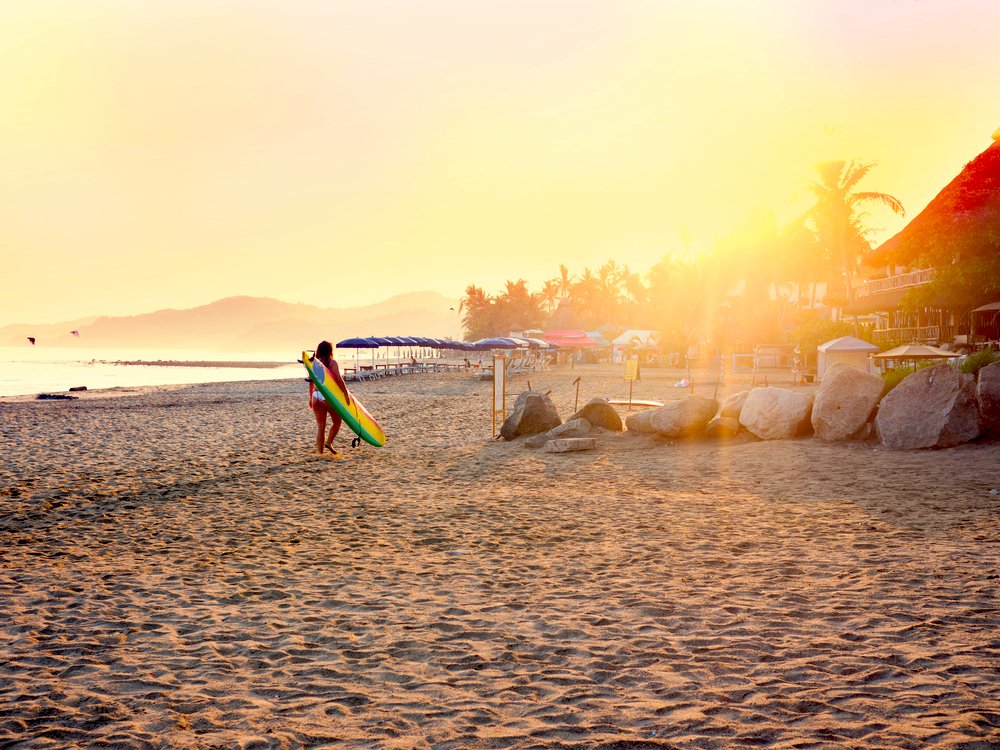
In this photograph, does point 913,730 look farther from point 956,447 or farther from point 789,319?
point 789,319

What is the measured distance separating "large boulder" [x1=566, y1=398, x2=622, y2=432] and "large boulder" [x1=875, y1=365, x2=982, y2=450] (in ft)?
14.8

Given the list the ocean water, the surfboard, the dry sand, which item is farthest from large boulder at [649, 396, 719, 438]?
the ocean water

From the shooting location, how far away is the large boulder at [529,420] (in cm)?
1348

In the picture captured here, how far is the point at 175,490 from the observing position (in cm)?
911

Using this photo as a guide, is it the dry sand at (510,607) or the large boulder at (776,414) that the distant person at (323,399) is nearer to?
the dry sand at (510,607)

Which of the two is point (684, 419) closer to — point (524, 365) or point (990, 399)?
point (990, 399)

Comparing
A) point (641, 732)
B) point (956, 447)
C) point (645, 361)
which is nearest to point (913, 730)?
point (641, 732)

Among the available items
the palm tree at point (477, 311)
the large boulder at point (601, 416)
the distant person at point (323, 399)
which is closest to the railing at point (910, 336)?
the large boulder at point (601, 416)

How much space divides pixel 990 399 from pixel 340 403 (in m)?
9.98

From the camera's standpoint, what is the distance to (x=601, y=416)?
13.7 metres

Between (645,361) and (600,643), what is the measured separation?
48863mm

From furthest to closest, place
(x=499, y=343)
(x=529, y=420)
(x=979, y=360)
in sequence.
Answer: (x=499, y=343) → (x=529, y=420) → (x=979, y=360)

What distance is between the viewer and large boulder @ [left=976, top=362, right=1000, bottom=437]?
10.1 metres

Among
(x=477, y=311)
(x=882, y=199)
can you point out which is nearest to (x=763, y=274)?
Result: (x=882, y=199)
